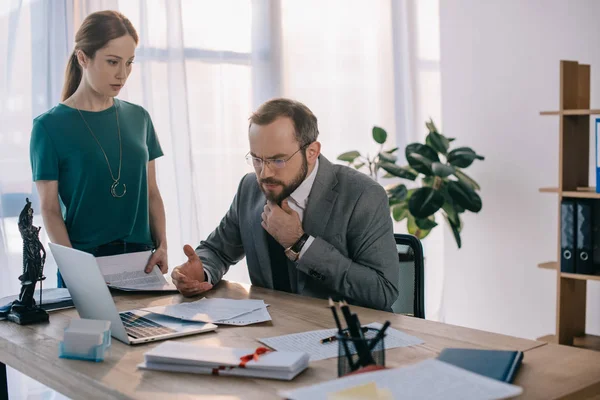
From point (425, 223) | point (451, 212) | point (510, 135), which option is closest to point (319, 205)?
point (451, 212)

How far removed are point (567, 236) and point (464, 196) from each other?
0.64 metres

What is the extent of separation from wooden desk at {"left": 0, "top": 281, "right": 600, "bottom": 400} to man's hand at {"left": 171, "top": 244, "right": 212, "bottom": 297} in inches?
10.9

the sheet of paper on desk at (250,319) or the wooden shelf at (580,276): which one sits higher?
the sheet of paper on desk at (250,319)

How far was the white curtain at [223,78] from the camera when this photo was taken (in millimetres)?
3328

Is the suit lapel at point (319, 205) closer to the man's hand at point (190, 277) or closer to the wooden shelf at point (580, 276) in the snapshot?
the man's hand at point (190, 277)

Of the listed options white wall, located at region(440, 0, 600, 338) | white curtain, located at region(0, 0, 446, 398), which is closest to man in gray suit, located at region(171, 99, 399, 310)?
white curtain, located at region(0, 0, 446, 398)

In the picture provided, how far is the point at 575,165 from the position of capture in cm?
363

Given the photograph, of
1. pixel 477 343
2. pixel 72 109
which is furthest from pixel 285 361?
pixel 72 109

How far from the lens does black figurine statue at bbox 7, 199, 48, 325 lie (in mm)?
1898

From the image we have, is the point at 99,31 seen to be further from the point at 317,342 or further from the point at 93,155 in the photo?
the point at 317,342

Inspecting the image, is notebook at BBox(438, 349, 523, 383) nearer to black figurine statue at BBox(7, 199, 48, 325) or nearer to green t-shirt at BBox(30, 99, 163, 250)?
black figurine statue at BBox(7, 199, 48, 325)

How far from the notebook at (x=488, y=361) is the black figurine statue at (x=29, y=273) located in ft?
3.59

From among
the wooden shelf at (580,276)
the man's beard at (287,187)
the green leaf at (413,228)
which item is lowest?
the wooden shelf at (580,276)

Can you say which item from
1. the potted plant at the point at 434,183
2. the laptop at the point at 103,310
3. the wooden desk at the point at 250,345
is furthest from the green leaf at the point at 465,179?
the laptop at the point at 103,310
